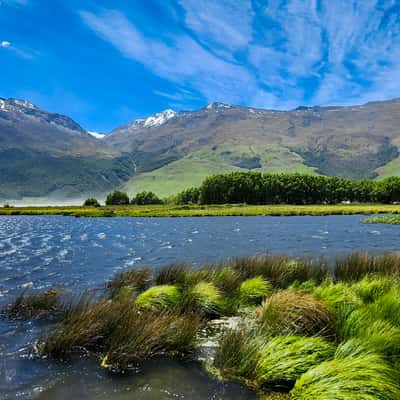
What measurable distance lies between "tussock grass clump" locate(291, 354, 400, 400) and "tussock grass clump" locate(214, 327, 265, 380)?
1290mm

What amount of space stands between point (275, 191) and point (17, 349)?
159 meters

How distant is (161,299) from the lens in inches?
515

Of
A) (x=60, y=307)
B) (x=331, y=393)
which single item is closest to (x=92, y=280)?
(x=60, y=307)

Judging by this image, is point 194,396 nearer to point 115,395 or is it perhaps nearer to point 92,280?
point 115,395

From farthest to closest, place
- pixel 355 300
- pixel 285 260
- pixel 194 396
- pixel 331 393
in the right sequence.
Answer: pixel 285 260, pixel 355 300, pixel 194 396, pixel 331 393

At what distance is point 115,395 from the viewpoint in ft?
25.8

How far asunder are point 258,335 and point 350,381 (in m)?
2.70

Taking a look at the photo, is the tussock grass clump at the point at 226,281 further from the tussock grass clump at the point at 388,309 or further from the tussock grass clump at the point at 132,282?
the tussock grass clump at the point at 388,309

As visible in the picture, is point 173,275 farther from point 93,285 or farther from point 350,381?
point 350,381

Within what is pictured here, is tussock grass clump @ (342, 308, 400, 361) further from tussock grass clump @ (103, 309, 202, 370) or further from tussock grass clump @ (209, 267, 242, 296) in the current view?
tussock grass clump @ (209, 267, 242, 296)

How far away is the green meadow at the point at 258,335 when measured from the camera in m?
7.29

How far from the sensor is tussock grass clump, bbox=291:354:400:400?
6.54 m

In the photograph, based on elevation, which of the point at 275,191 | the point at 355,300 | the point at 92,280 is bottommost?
the point at 92,280

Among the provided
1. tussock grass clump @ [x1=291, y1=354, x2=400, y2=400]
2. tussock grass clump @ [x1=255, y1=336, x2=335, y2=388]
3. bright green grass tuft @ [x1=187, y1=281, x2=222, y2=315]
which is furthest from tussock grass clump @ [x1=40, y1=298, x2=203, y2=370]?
tussock grass clump @ [x1=291, y1=354, x2=400, y2=400]
